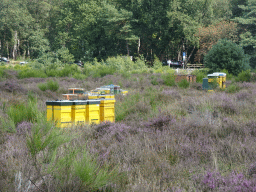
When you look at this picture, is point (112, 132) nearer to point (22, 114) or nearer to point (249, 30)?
point (22, 114)

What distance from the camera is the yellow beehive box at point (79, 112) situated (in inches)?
252

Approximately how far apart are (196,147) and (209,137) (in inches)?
26.4

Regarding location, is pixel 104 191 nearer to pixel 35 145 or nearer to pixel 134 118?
pixel 35 145

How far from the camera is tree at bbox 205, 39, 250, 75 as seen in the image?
22.3 metres

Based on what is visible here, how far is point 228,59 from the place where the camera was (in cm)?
2227

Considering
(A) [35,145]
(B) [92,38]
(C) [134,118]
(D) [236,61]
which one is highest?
(B) [92,38]

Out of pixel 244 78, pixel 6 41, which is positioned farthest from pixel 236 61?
pixel 6 41

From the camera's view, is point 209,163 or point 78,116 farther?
point 78,116

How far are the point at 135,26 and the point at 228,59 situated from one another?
29.6m

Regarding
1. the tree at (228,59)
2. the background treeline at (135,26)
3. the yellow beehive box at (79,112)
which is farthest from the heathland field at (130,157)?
the background treeline at (135,26)

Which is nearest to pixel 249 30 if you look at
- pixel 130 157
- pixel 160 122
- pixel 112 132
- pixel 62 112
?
pixel 160 122

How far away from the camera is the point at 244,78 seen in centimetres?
Result: 1812

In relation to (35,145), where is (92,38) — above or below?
above

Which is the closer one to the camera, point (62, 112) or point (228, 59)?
point (62, 112)
